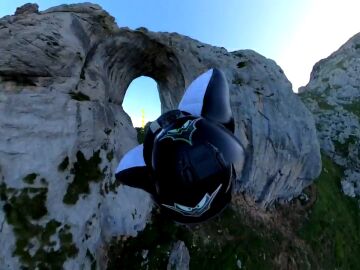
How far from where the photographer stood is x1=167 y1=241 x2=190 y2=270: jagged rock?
1839 cm

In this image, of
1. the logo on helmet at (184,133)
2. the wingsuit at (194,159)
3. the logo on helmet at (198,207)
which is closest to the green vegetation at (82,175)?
the wingsuit at (194,159)

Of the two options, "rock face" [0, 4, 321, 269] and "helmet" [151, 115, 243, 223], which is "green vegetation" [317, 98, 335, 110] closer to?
"rock face" [0, 4, 321, 269]

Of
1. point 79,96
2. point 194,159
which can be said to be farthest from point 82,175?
point 194,159

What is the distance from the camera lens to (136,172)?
7246 mm

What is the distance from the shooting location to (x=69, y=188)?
1684 centimetres

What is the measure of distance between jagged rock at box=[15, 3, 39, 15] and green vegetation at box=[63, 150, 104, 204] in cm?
1175

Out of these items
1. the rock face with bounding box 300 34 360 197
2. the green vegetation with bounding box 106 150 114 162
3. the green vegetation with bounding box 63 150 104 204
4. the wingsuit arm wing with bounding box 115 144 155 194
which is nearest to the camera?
the wingsuit arm wing with bounding box 115 144 155 194

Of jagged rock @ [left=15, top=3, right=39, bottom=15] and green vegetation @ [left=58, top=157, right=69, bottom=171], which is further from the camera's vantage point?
jagged rock @ [left=15, top=3, right=39, bottom=15]

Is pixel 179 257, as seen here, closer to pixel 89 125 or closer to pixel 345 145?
pixel 89 125

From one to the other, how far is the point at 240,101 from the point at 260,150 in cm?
368

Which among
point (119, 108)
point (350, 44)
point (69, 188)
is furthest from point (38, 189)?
point (350, 44)

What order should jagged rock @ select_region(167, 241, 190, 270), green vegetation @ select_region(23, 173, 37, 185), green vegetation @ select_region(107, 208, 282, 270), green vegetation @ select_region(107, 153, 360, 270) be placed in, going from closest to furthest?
green vegetation @ select_region(23, 173, 37, 185) → green vegetation @ select_region(107, 208, 282, 270) → jagged rock @ select_region(167, 241, 190, 270) → green vegetation @ select_region(107, 153, 360, 270)

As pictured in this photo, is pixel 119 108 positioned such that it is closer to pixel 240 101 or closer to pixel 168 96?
pixel 168 96

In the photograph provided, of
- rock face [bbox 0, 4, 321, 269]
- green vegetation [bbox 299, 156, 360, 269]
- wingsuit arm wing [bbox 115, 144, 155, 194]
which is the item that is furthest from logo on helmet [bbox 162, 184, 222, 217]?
green vegetation [bbox 299, 156, 360, 269]
